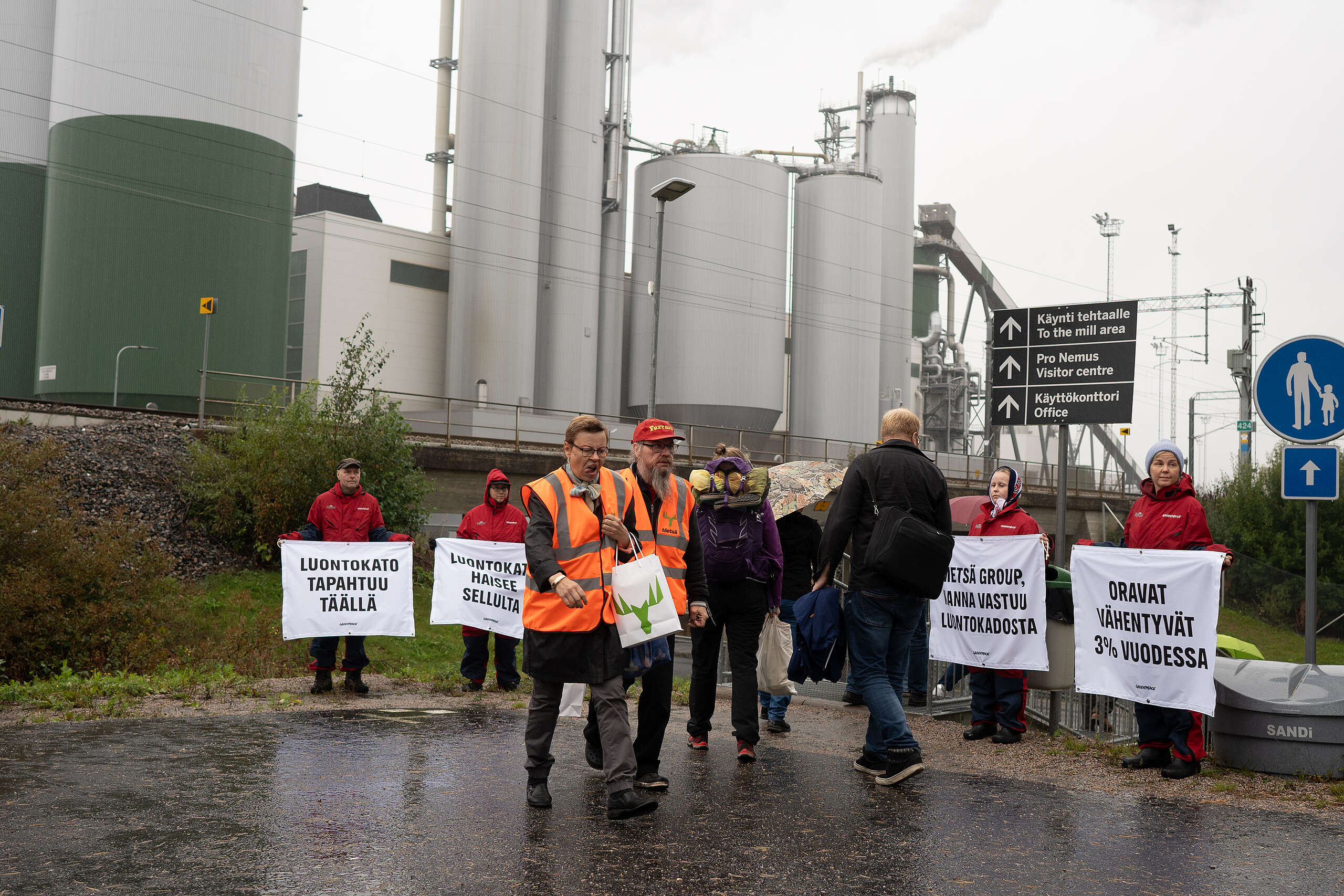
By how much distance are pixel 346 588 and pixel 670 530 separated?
5127 millimetres

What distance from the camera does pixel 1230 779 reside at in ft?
22.5

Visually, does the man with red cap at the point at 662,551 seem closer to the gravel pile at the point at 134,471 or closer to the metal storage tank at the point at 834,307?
the gravel pile at the point at 134,471

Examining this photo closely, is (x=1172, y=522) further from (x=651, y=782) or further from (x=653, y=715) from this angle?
(x=651, y=782)

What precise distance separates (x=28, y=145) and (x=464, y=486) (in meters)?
22.4

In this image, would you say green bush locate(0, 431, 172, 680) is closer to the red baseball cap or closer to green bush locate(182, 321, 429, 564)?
green bush locate(182, 321, 429, 564)

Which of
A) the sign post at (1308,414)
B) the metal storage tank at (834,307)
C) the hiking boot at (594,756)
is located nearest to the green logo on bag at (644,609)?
the hiking boot at (594,756)

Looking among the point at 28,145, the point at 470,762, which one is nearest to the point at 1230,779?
the point at 470,762

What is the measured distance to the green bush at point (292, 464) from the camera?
68.3 feet

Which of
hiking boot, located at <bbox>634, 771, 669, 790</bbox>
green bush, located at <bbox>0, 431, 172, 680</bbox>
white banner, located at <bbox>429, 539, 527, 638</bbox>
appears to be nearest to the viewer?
hiking boot, located at <bbox>634, 771, 669, 790</bbox>

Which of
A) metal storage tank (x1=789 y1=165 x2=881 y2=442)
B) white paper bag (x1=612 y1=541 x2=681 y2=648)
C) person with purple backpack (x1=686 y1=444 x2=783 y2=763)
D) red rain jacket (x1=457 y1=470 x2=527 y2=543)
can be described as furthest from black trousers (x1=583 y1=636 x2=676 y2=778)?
metal storage tank (x1=789 y1=165 x2=881 y2=442)

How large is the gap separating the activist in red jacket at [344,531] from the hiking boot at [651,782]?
458 cm

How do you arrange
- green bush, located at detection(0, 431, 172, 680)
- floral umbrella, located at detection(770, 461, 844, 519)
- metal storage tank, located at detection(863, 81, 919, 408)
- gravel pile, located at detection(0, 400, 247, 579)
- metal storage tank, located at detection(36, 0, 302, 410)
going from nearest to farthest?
floral umbrella, located at detection(770, 461, 844, 519)
green bush, located at detection(0, 431, 172, 680)
gravel pile, located at detection(0, 400, 247, 579)
metal storage tank, located at detection(36, 0, 302, 410)
metal storage tank, located at detection(863, 81, 919, 408)

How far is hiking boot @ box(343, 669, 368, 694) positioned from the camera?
33.4 feet

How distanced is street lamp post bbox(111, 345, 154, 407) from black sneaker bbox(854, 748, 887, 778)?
32440 mm
